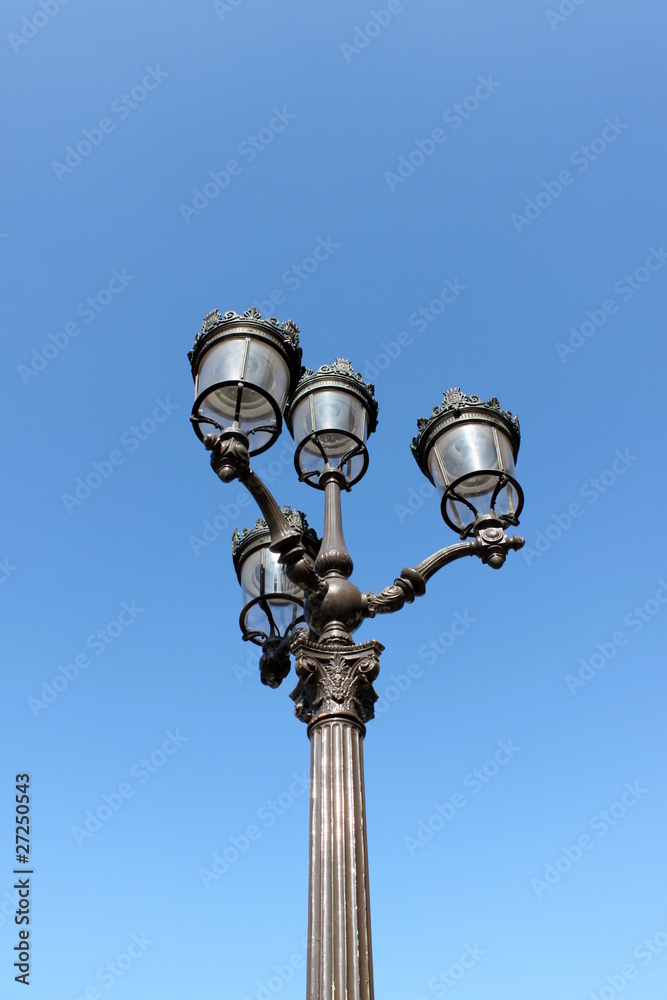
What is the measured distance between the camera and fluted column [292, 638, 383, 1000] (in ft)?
14.2

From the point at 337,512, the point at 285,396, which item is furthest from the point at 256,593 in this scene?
the point at 285,396

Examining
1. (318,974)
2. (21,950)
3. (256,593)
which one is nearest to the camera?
(318,974)

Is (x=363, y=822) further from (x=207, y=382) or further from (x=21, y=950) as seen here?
(x=21, y=950)

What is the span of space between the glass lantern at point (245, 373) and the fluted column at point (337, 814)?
4.99ft

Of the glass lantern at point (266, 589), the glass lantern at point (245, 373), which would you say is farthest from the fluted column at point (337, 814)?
the glass lantern at point (245, 373)

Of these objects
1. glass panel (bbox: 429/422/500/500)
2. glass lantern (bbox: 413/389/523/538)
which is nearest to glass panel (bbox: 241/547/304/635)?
glass lantern (bbox: 413/389/523/538)

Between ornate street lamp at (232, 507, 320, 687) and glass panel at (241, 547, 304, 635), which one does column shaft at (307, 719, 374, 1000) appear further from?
glass panel at (241, 547, 304, 635)

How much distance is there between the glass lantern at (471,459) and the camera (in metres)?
6.53

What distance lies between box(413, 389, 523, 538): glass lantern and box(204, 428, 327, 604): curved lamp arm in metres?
1.54

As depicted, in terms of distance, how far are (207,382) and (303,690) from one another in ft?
7.02

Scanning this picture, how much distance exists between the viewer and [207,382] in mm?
6059

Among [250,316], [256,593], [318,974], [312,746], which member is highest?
[250,316]

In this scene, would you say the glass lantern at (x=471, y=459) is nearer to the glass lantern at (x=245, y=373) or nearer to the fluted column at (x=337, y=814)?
the glass lantern at (x=245, y=373)

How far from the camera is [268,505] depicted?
5.50 metres
